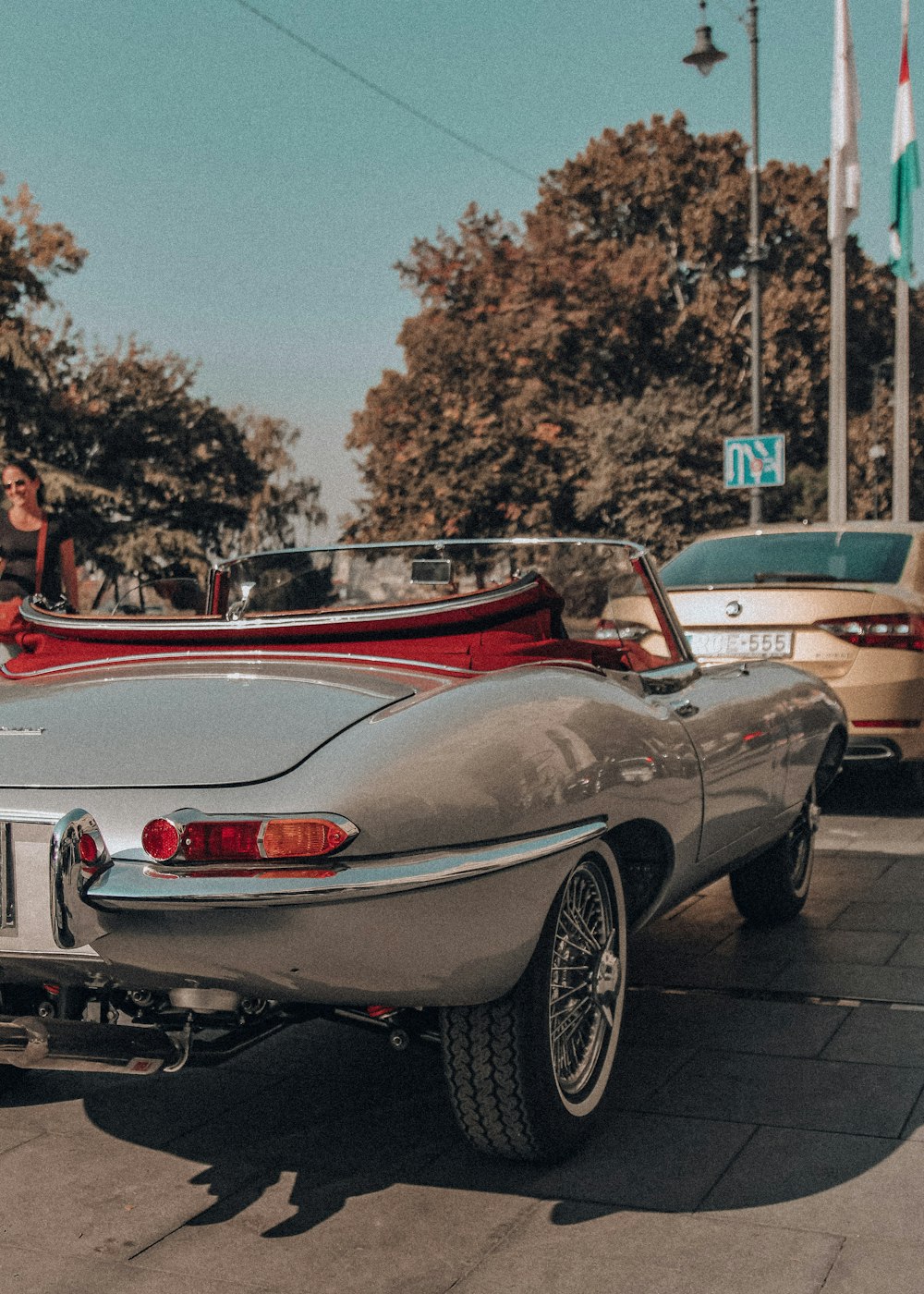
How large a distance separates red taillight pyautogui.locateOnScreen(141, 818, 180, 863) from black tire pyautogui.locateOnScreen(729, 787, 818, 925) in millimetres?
3027

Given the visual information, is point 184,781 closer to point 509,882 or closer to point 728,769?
point 509,882

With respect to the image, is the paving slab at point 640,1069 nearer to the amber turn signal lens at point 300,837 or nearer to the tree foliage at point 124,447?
the amber turn signal lens at point 300,837

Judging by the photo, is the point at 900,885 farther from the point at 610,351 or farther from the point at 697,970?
the point at 610,351

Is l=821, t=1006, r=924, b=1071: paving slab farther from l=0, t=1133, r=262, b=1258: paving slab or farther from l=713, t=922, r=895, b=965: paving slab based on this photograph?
l=0, t=1133, r=262, b=1258: paving slab

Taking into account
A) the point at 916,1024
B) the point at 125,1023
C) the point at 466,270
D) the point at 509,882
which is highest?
the point at 466,270

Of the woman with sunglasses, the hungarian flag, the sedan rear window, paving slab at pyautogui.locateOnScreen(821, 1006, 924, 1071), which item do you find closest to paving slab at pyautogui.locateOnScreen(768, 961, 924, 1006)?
paving slab at pyautogui.locateOnScreen(821, 1006, 924, 1071)

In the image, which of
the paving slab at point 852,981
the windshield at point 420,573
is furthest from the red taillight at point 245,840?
the paving slab at point 852,981

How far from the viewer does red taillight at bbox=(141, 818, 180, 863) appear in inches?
107

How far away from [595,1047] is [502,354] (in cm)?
3871

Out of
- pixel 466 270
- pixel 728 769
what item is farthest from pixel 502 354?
pixel 728 769

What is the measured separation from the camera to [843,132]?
18.4m

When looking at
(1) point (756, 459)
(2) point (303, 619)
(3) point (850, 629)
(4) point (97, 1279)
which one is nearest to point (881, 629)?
(3) point (850, 629)

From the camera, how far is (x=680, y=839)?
3.89 m

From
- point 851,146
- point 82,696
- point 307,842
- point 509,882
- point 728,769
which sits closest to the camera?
point 307,842
